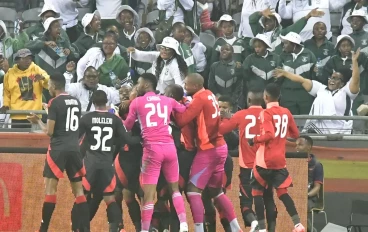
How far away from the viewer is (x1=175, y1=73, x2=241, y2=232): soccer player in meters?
15.2

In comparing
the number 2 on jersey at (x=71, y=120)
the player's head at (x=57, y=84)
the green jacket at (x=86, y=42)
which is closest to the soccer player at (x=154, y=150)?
the number 2 on jersey at (x=71, y=120)

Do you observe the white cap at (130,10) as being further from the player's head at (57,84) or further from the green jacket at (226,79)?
the player's head at (57,84)

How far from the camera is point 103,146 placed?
15117 millimetres

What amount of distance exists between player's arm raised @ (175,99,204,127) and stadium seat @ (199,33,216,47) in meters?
5.20

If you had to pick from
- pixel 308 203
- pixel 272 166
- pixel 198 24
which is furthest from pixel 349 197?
pixel 198 24

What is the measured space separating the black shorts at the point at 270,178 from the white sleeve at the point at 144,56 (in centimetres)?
423

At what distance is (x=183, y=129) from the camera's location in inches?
614

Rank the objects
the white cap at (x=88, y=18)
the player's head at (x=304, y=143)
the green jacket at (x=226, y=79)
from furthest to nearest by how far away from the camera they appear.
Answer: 1. the white cap at (x=88, y=18)
2. the green jacket at (x=226, y=79)
3. the player's head at (x=304, y=143)

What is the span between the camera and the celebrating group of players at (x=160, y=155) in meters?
15.1

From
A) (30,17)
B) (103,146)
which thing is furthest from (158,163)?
(30,17)

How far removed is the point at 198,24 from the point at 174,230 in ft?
18.9

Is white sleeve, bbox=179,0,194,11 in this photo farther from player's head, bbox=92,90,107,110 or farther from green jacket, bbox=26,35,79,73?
player's head, bbox=92,90,107,110

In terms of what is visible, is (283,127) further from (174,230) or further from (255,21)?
(255,21)

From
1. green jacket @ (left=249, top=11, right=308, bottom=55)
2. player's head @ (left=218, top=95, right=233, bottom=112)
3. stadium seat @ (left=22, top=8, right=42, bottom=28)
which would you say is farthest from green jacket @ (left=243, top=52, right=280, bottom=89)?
stadium seat @ (left=22, top=8, right=42, bottom=28)
